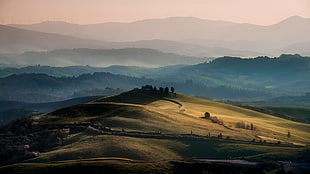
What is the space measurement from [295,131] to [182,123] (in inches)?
1941

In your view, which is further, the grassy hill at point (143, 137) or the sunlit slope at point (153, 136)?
the sunlit slope at point (153, 136)

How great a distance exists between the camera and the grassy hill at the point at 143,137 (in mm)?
106688

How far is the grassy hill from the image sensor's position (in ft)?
350

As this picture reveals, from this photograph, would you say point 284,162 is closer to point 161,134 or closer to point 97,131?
point 161,134

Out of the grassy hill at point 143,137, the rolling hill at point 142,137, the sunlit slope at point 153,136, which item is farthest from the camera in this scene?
the rolling hill at point 142,137

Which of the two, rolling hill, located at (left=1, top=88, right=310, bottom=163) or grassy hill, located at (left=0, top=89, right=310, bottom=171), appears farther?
rolling hill, located at (left=1, top=88, right=310, bottom=163)

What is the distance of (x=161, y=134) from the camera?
410ft

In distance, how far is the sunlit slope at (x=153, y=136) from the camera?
106881mm

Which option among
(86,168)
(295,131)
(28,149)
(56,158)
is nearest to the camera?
(86,168)

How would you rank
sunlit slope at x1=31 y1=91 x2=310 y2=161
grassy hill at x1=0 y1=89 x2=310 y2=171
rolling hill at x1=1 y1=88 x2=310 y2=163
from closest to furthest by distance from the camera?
1. grassy hill at x1=0 y1=89 x2=310 y2=171
2. sunlit slope at x1=31 y1=91 x2=310 y2=161
3. rolling hill at x1=1 y1=88 x2=310 y2=163

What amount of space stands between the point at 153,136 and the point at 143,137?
8.69ft

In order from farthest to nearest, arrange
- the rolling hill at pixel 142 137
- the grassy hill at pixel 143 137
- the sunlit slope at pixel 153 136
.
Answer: the rolling hill at pixel 142 137, the sunlit slope at pixel 153 136, the grassy hill at pixel 143 137

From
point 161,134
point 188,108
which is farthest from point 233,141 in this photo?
point 188,108

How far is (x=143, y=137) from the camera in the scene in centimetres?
12219
